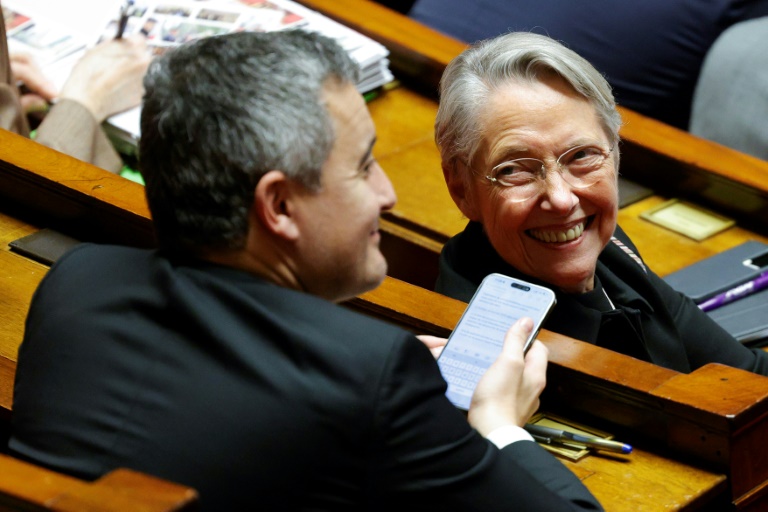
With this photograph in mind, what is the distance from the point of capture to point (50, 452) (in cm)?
118

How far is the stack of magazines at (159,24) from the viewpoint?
2.96 meters

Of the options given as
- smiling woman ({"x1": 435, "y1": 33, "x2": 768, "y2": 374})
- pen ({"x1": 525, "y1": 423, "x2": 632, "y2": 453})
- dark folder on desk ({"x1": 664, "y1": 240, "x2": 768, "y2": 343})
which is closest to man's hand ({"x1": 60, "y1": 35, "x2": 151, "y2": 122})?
smiling woman ({"x1": 435, "y1": 33, "x2": 768, "y2": 374})

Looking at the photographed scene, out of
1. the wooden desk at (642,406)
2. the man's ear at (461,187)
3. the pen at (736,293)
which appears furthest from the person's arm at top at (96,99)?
the pen at (736,293)

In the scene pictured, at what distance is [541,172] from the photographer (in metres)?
1.84

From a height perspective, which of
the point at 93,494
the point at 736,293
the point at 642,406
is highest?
the point at 93,494

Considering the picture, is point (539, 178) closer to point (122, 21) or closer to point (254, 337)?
point (254, 337)

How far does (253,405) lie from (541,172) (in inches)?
34.2

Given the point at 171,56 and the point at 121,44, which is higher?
the point at 171,56

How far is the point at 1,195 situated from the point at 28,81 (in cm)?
81

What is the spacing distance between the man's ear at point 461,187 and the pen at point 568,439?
498mm

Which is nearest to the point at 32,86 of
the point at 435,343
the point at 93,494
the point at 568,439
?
the point at 435,343

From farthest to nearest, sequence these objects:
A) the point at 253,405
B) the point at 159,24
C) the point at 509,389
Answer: the point at 159,24 < the point at 509,389 < the point at 253,405

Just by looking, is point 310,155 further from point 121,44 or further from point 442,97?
point 121,44

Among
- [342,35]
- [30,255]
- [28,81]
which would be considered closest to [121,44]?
[28,81]
